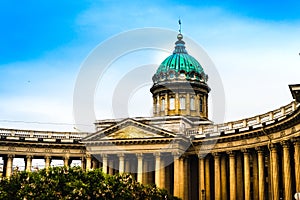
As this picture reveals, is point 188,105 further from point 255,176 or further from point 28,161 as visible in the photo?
point 28,161

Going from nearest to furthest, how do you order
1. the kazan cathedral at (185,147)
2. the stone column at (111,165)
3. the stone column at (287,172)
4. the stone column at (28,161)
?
1. the stone column at (287,172)
2. the kazan cathedral at (185,147)
3. the stone column at (111,165)
4. the stone column at (28,161)

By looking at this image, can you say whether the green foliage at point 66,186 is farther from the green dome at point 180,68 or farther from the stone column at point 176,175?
the green dome at point 180,68

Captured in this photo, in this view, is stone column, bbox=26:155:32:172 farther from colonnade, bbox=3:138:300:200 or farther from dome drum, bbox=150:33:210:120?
dome drum, bbox=150:33:210:120

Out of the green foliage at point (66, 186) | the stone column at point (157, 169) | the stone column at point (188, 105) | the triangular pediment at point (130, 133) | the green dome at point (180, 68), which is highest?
the green dome at point (180, 68)

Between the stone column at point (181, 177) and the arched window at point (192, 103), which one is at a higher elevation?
the arched window at point (192, 103)

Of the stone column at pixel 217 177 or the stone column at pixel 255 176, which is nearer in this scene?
the stone column at pixel 255 176

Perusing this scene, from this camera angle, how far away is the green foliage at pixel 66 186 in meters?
41.5

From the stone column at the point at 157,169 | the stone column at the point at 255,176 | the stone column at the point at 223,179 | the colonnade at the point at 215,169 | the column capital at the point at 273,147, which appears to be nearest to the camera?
the colonnade at the point at 215,169

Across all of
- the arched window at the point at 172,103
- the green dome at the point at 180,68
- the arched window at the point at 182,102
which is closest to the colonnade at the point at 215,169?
the arched window at the point at 182,102

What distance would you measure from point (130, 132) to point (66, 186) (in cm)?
3200

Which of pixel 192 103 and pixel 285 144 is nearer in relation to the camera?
pixel 285 144

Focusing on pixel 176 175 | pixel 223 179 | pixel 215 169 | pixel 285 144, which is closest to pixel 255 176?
pixel 223 179

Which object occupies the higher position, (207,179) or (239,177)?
(239,177)

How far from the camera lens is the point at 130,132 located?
73562mm
